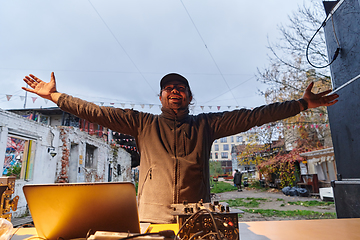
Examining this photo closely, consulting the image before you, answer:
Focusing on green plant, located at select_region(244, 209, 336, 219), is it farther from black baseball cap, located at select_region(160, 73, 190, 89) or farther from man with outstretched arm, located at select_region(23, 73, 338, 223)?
black baseball cap, located at select_region(160, 73, 190, 89)

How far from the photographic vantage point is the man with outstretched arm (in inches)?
57.2

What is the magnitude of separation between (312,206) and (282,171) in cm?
557

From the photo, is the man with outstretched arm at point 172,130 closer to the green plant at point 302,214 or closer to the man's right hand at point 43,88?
the man's right hand at point 43,88

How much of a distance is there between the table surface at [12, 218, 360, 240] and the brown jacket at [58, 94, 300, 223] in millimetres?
466

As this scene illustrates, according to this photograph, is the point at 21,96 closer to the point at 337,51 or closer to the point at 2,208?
the point at 2,208

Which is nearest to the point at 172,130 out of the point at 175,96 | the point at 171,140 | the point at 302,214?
the point at 171,140

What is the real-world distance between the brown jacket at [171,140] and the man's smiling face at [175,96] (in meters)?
0.06

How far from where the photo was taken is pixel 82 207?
73cm

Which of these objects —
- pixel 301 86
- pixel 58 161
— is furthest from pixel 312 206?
pixel 58 161

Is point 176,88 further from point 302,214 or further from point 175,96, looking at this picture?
point 302,214

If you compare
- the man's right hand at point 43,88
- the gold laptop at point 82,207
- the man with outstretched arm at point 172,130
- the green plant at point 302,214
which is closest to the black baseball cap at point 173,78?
the man with outstretched arm at point 172,130

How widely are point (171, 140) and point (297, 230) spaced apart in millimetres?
924

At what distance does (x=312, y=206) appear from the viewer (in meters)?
7.46

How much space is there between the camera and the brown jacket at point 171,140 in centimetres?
145
